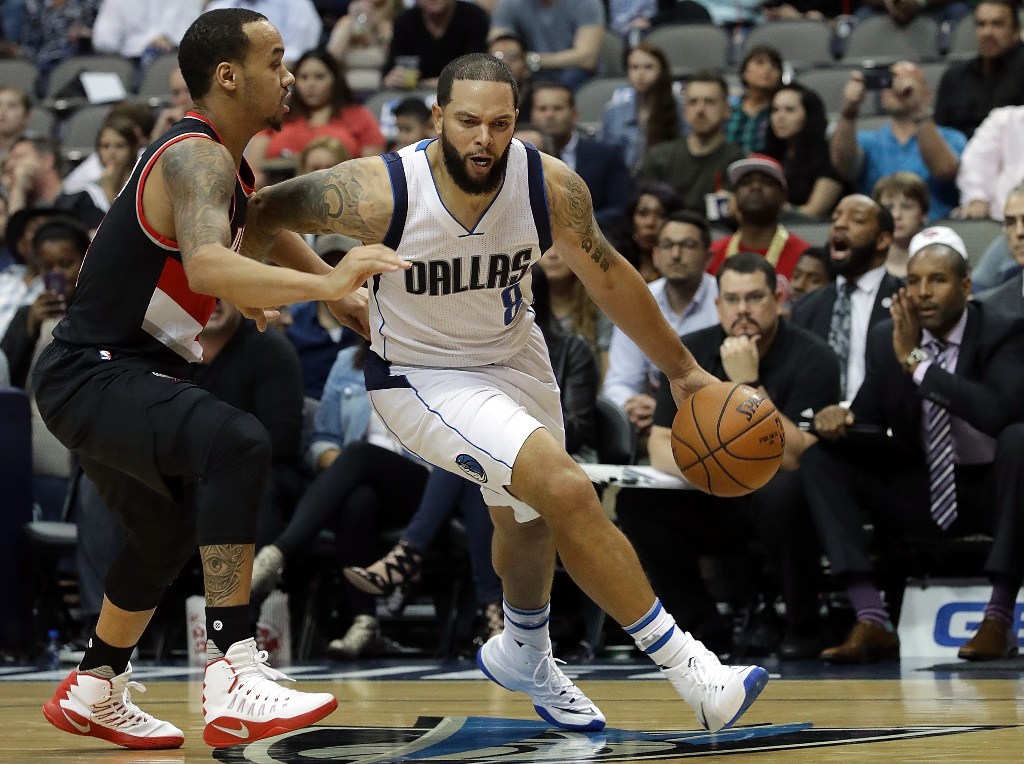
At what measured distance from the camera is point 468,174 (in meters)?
4.26

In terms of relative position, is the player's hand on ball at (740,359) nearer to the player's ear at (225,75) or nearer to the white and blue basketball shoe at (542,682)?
the white and blue basketball shoe at (542,682)

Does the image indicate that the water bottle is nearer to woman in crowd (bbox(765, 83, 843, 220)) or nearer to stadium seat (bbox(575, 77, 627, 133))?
woman in crowd (bbox(765, 83, 843, 220))

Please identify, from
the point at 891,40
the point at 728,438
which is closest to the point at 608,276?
the point at 728,438

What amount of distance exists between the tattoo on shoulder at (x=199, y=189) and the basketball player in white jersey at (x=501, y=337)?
42 cm

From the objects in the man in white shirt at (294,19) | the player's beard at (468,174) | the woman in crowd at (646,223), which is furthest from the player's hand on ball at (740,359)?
the man in white shirt at (294,19)

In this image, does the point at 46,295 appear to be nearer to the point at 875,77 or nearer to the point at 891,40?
the point at 875,77

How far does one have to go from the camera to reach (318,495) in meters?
7.52

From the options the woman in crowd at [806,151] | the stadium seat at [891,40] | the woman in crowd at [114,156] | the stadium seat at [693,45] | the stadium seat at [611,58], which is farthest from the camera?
the stadium seat at [611,58]

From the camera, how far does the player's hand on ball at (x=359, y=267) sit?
3.64 metres

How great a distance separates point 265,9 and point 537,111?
12.1ft

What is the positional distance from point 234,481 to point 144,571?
1.91 ft

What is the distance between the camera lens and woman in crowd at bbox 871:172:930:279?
842cm

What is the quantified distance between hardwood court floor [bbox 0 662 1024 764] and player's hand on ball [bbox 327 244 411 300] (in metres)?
1.15

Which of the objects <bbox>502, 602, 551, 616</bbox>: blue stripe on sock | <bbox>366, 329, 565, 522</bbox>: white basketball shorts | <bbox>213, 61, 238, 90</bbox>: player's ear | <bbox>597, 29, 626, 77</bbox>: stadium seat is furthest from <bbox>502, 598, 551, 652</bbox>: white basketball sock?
<bbox>597, 29, 626, 77</bbox>: stadium seat
